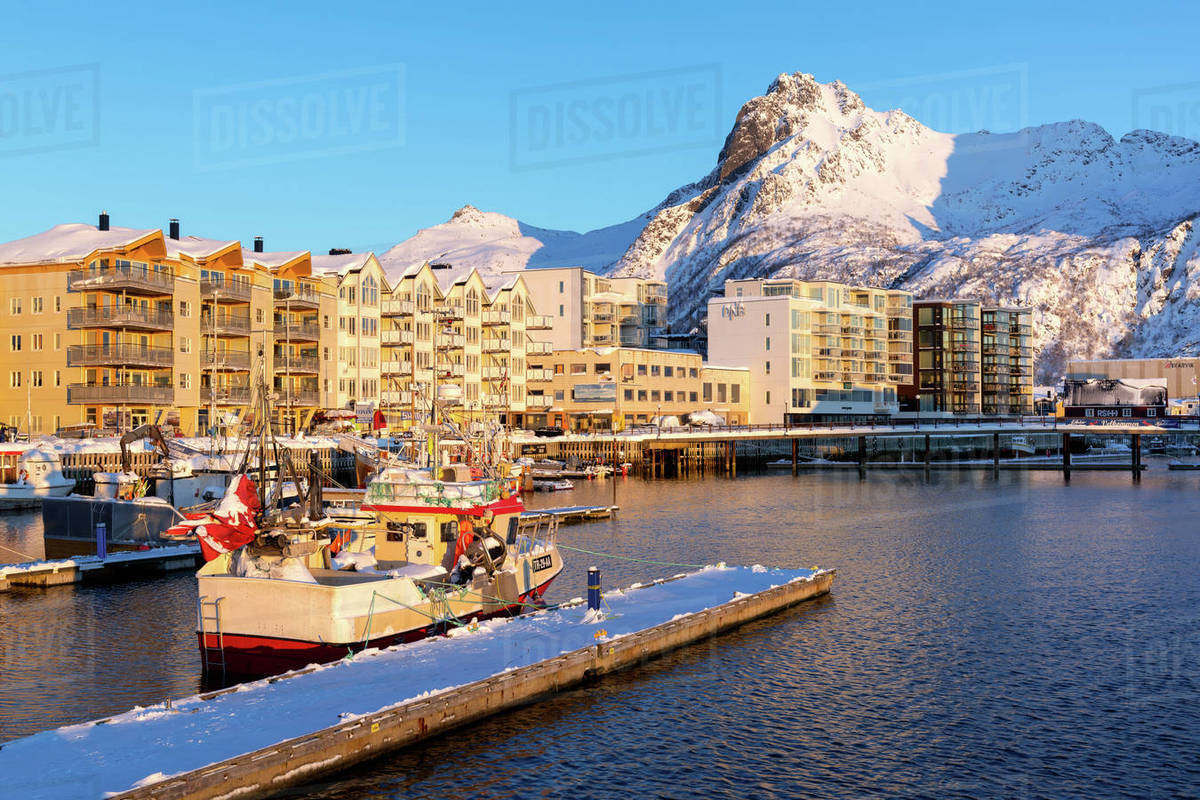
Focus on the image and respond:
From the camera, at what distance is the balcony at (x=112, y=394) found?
317ft

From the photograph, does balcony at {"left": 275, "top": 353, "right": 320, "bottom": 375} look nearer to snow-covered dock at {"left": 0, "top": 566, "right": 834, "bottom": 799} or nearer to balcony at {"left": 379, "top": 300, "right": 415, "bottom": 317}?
balcony at {"left": 379, "top": 300, "right": 415, "bottom": 317}

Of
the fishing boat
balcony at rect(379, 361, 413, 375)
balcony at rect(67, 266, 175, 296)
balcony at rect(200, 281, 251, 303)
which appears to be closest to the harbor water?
the fishing boat

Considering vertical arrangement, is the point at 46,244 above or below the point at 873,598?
above

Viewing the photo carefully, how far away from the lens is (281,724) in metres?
27.2

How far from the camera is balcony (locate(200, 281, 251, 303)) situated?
10594 cm

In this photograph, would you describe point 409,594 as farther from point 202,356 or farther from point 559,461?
point 559,461

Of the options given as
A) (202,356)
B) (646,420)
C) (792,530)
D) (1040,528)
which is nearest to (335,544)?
(792,530)

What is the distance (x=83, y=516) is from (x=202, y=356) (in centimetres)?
4510

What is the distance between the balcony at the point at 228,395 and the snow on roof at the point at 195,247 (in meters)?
12.5

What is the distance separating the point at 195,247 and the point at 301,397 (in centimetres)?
1820

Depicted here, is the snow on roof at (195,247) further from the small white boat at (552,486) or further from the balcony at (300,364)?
the small white boat at (552,486)

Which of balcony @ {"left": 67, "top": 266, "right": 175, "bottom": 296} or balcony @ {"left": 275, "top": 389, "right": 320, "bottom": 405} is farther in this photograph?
balcony @ {"left": 275, "top": 389, "right": 320, "bottom": 405}

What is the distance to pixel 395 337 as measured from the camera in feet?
416

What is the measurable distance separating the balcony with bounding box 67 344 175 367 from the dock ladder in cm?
6933
